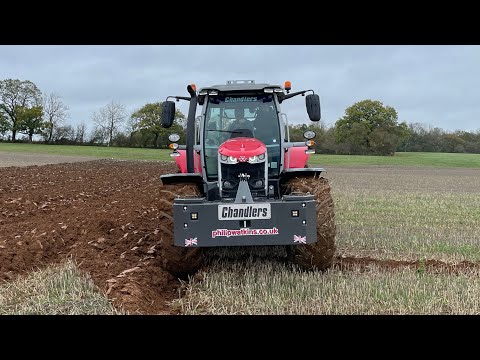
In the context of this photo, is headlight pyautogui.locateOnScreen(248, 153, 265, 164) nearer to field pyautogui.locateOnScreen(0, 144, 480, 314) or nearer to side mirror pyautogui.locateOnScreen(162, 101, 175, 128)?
side mirror pyautogui.locateOnScreen(162, 101, 175, 128)

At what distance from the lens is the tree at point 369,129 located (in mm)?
66188

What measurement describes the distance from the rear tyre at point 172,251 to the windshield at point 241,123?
39.1 inches

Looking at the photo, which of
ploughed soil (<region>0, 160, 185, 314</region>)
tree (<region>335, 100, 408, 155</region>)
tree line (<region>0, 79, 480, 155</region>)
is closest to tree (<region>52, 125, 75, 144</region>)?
tree line (<region>0, 79, 480, 155</region>)

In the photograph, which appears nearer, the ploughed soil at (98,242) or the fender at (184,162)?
the ploughed soil at (98,242)

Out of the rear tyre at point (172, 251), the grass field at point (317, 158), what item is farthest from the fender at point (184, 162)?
the grass field at point (317, 158)

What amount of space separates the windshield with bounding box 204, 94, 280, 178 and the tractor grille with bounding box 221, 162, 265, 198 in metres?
0.39

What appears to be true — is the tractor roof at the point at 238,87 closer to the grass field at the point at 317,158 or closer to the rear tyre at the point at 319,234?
the rear tyre at the point at 319,234

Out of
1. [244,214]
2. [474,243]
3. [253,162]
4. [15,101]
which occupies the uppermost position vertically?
[15,101]

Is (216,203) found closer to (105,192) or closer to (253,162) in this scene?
(253,162)

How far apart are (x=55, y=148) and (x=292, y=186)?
56867 mm

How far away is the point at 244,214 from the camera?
20.1 ft

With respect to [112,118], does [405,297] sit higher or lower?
lower

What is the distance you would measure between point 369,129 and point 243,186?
6494 centimetres

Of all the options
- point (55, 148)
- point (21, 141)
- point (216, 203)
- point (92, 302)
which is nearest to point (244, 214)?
point (216, 203)
